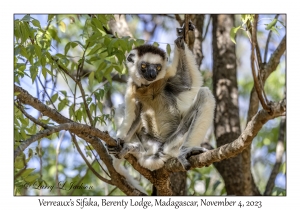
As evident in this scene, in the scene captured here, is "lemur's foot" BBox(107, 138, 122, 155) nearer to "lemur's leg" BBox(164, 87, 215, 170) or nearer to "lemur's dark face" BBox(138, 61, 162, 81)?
"lemur's leg" BBox(164, 87, 215, 170)

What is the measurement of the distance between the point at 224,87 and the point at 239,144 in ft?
14.4

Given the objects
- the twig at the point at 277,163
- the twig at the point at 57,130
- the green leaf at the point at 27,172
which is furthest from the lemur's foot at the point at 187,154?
the twig at the point at 277,163

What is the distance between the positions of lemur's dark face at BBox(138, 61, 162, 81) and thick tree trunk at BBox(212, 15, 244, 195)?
9.33ft

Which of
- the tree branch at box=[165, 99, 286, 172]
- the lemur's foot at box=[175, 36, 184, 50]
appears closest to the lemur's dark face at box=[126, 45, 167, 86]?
the lemur's foot at box=[175, 36, 184, 50]

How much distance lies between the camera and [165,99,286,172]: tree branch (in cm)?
369

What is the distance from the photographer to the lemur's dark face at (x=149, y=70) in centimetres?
580

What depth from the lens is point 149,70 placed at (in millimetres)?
5832

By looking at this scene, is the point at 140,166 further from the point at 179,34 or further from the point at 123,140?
the point at 179,34

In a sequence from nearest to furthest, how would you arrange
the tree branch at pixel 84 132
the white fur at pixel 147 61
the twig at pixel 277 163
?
1. the tree branch at pixel 84 132
2. the white fur at pixel 147 61
3. the twig at pixel 277 163

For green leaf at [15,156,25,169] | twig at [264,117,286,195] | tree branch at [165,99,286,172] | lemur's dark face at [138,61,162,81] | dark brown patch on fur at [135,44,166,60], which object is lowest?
twig at [264,117,286,195]

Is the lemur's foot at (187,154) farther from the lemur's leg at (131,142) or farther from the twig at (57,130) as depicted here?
the twig at (57,130)

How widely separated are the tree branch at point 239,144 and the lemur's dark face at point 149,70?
3.67 feet

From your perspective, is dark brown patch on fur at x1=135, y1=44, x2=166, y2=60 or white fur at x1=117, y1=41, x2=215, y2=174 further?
dark brown patch on fur at x1=135, y1=44, x2=166, y2=60
